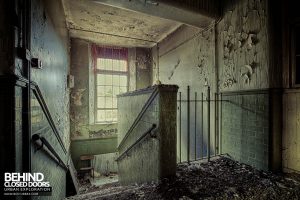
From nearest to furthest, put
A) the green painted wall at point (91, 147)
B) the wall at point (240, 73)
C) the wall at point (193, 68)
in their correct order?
the wall at point (240, 73), the wall at point (193, 68), the green painted wall at point (91, 147)

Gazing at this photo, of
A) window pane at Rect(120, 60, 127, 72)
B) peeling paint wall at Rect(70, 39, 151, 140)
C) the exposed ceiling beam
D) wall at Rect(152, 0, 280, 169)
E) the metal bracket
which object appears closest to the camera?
the metal bracket

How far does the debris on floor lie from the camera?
2.34 metres

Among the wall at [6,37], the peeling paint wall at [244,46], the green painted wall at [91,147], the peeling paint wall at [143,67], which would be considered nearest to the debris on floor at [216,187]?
the peeling paint wall at [244,46]

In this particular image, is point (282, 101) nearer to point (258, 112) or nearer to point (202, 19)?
point (258, 112)

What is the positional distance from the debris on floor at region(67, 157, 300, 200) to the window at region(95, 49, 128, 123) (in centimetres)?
489

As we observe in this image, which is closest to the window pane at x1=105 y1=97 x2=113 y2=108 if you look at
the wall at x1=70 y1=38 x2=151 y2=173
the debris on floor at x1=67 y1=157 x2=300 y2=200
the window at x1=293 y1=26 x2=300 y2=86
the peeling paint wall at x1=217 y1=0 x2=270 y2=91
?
the wall at x1=70 y1=38 x2=151 y2=173

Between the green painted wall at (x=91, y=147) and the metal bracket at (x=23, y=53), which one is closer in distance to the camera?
the metal bracket at (x=23, y=53)

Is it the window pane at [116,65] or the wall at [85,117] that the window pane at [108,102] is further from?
the window pane at [116,65]

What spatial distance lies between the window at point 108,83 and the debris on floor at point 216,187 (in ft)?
16.1

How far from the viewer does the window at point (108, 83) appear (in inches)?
290

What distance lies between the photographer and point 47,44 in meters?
2.79

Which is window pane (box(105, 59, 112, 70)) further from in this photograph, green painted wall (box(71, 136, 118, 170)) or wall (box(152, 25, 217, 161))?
green painted wall (box(71, 136, 118, 170))

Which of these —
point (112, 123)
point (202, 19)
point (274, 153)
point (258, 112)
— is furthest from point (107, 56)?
point (274, 153)

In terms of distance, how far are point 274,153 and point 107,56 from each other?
654 centimetres
